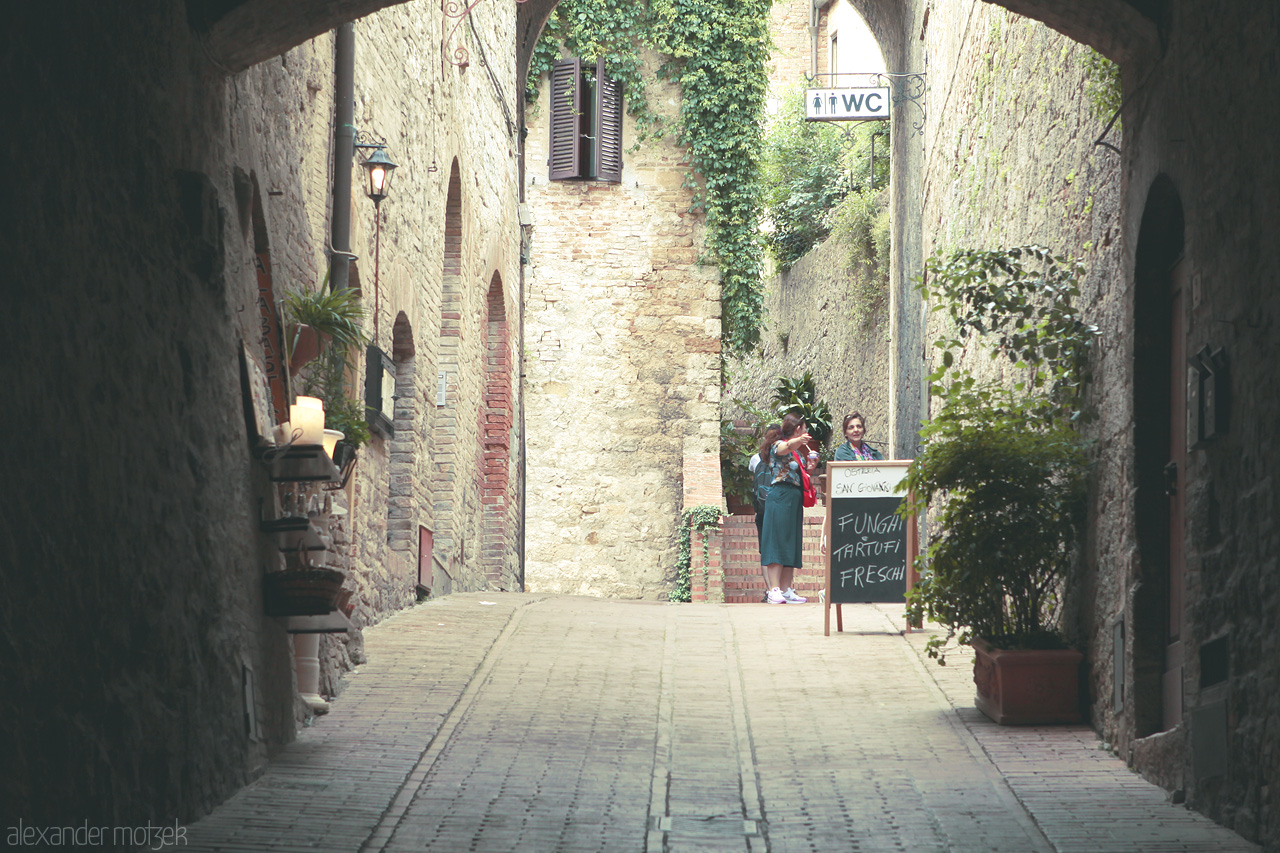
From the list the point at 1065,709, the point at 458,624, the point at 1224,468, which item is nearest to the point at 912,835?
the point at 1224,468

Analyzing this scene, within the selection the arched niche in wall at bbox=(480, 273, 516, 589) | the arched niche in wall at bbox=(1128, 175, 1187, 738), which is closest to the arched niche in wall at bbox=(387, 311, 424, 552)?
the arched niche in wall at bbox=(480, 273, 516, 589)

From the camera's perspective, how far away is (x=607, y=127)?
19719 mm

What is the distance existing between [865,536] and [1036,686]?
3053 millimetres

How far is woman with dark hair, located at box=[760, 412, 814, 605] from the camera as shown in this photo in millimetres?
12227

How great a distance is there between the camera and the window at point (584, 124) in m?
19.7

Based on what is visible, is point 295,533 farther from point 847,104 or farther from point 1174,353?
point 847,104

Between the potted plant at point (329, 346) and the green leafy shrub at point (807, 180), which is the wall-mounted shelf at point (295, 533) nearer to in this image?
the potted plant at point (329, 346)

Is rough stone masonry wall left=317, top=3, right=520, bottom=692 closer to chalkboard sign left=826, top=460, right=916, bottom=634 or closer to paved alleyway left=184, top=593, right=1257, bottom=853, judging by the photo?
paved alleyway left=184, top=593, right=1257, bottom=853

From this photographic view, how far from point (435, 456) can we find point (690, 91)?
8583mm

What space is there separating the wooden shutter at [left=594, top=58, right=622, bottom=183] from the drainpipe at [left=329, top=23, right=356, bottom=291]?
33.4 ft

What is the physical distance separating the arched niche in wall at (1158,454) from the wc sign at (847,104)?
9.40 m

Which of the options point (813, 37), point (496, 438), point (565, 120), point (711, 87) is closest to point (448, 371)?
point (496, 438)

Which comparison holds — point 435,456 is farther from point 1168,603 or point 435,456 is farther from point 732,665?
point 1168,603

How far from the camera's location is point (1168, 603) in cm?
624
